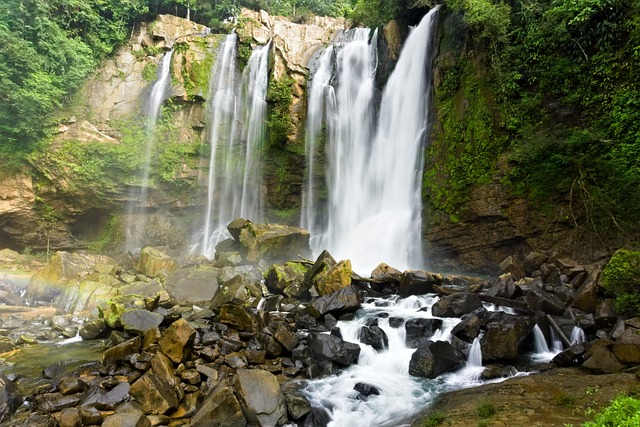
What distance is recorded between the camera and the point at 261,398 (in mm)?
6449

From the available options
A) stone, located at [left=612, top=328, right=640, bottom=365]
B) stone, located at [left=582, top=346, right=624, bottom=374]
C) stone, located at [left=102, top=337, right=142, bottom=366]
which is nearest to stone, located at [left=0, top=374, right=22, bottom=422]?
stone, located at [left=102, top=337, right=142, bottom=366]

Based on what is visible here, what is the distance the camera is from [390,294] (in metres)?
12.4

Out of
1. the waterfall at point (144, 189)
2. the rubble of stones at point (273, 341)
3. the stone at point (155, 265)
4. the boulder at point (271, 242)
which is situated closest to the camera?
the rubble of stones at point (273, 341)

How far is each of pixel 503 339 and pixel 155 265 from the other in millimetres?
13758

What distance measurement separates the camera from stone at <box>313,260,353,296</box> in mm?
12133

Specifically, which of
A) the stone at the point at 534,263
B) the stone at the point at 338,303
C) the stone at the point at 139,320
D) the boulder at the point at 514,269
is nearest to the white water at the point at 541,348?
the boulder at the point at 514,269

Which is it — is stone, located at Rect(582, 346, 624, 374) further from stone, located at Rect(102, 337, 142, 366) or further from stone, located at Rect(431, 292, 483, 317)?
stone, located at Rect(102, 337, 142, 366)

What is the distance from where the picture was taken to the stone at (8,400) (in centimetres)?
653

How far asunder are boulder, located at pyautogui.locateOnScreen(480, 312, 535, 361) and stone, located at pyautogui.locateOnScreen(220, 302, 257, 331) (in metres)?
5.29

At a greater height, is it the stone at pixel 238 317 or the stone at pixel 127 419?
the stone at pixel 238 317

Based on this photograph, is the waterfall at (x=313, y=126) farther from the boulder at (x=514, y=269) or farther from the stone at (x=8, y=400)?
the stone at (x=8, y=400)

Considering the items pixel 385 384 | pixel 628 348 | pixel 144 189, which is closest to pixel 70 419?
pixel 385 384

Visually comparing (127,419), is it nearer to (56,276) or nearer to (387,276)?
(387,276)

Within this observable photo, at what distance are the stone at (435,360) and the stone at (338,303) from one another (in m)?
2.73
